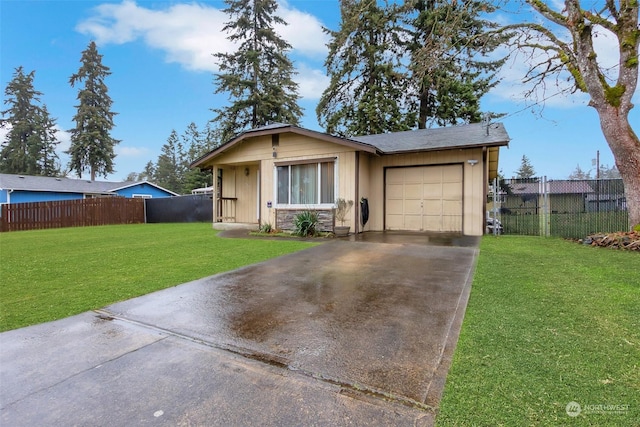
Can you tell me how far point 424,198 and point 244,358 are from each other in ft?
29.9

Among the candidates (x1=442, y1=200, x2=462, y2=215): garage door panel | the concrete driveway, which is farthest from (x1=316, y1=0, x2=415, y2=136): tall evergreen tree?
the concrete driveway

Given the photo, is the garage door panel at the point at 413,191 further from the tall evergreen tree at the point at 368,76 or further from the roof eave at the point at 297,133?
the tall evergreen tree at the point at 368,76

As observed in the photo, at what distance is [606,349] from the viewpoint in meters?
2.36

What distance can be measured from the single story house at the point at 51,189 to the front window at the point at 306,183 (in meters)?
20.9

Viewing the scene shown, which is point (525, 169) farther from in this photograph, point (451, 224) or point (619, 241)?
point (619, 241)

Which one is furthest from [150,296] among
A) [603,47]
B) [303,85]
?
[303,85]

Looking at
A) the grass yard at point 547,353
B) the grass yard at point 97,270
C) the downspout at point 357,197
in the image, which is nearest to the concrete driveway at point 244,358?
the grass yard at point 547,353

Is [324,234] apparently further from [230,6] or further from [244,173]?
[230,6]

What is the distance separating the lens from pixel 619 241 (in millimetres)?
7227

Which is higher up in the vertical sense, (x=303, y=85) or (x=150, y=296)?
(x=303, y=85)

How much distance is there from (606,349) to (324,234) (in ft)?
25.0

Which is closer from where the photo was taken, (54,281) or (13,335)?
(13,335)

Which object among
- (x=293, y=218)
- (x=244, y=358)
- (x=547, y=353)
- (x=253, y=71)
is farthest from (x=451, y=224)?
(x=253, y=71)

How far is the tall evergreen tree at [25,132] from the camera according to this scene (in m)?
34.3
